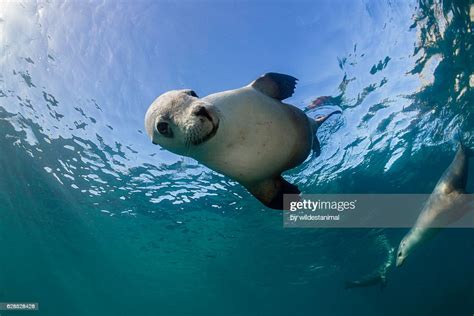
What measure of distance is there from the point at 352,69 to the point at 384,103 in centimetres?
224

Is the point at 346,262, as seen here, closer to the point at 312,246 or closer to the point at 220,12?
the point at 312,246

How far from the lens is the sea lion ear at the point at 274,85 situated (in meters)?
3.55

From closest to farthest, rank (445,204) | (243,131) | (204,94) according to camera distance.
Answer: (243,131)
(445,204)
(204,94)

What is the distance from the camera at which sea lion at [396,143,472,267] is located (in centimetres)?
695

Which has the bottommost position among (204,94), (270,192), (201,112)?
(270,192)

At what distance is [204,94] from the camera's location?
9.39 m

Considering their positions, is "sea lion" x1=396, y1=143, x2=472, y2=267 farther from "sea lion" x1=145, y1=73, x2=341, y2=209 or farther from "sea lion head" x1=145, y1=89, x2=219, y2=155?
"sea lion head" x1=145, y1=89, x2=219, y2=155

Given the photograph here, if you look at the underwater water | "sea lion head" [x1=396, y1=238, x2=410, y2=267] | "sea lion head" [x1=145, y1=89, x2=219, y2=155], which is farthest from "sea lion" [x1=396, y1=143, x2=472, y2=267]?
"sea lion head" [x1=145, y1=89, x2=219, y2=155]

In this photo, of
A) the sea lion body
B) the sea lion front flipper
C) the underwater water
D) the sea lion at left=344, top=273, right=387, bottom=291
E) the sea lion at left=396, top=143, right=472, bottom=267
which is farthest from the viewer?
the sea lion at left=344, top=273, right=387, bottom=291

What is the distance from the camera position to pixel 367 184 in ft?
56.7

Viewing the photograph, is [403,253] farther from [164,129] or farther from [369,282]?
[164,129]

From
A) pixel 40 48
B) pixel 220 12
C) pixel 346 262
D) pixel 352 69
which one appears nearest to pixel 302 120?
pixel 220 12

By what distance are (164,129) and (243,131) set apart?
0.77 metres

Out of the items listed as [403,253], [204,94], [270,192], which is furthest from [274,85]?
[403,253]
